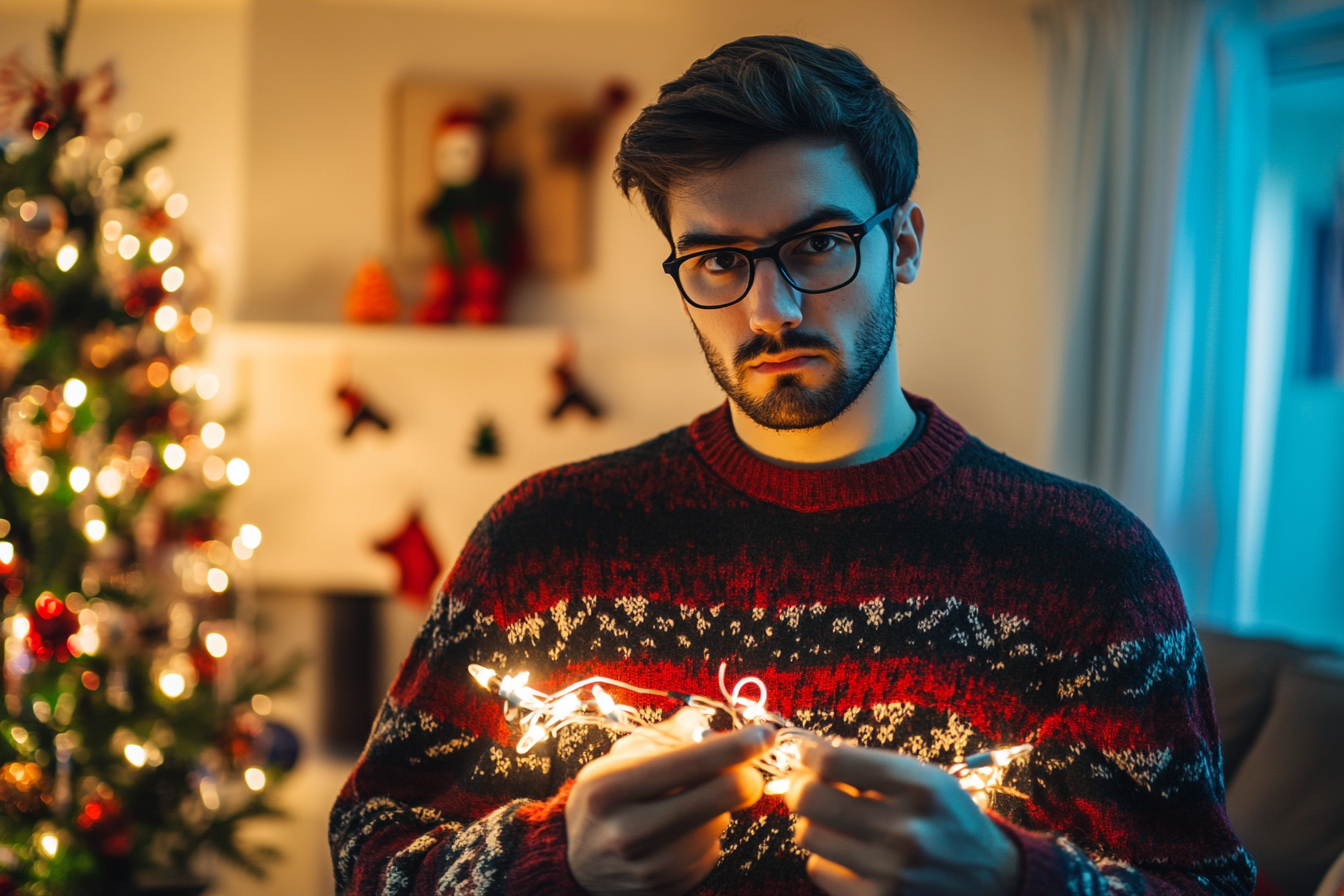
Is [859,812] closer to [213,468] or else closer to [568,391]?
[568,391]

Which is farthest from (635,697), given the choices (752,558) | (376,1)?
(376,1)

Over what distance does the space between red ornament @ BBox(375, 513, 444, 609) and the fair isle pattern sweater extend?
1.86 meters

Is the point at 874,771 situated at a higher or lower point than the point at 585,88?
lower

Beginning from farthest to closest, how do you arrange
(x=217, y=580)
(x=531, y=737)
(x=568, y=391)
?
(x=568, y=391), (x=217, y=580), (x=531, y=737)

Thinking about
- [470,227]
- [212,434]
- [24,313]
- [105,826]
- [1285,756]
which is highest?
[470,227]

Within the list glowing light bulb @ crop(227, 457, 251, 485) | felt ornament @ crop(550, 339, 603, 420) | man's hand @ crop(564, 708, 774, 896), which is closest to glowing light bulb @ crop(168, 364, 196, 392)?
glowing light bulb @ crop(227, 457, 251, 485)

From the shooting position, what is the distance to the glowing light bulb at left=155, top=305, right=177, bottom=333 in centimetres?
244

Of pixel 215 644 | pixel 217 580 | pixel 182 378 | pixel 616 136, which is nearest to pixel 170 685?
pixel 215 644

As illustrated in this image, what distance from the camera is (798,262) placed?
95cm

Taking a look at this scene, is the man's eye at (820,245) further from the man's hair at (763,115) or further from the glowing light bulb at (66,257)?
the glowing light bulb at (66,257)

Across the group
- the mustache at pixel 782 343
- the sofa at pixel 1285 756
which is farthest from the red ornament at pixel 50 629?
the sofa at pixel 1285 756

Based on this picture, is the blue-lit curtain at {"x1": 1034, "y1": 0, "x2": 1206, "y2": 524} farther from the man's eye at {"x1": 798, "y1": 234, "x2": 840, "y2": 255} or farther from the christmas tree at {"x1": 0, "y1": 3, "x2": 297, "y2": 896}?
the christmas tree at {"x1": 0, "y1": 3, "x2": 297, "y2": 896}

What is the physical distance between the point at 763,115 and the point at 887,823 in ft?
2.08

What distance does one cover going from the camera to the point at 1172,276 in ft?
7.34
